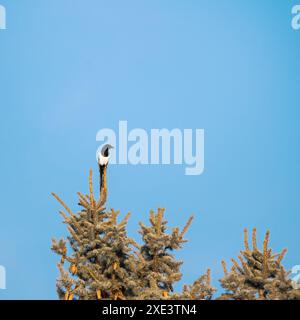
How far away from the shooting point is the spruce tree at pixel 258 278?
20.6m

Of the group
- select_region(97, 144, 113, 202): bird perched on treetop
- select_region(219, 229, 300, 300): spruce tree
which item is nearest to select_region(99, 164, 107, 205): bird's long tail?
select_region(97, 144, 113, 202): bird perched on treetop

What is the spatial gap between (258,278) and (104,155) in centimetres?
817

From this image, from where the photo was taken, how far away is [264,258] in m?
21.3

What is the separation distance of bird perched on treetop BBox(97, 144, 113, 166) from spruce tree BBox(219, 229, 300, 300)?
6518 mm

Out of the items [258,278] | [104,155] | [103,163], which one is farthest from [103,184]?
[258,278]

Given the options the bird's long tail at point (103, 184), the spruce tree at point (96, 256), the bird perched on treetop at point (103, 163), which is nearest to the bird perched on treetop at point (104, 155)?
the bird perched on treetop at point (103, 163)

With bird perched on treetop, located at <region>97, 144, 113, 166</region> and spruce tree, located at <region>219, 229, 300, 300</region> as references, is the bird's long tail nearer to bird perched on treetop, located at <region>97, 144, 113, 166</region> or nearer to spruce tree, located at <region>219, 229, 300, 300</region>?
bird perched on treetop, located at <region>97, 144, 113, 166</region>

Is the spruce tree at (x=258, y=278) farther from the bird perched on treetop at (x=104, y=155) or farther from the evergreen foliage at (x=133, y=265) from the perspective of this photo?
the bird perched on treetop at (x=104, y=155)

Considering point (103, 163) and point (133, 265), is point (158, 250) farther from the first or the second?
point (103, 163)

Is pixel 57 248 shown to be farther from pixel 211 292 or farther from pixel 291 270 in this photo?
pixel 291 270

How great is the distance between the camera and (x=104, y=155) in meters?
26.2
